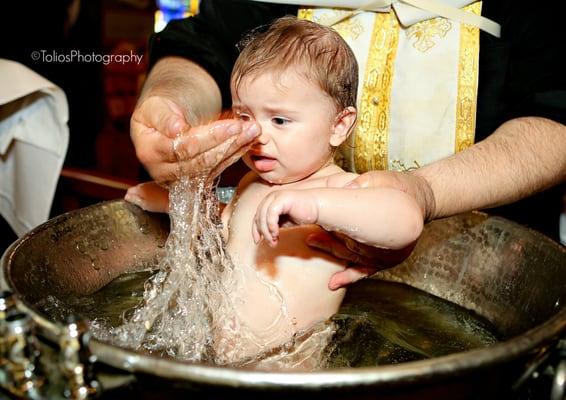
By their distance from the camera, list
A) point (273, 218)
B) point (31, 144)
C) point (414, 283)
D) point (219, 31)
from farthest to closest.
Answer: point (31, 144) → point (219, 31) → point (414, 283) → point (273, 218)

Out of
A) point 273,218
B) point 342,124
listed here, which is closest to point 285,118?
point 342,124

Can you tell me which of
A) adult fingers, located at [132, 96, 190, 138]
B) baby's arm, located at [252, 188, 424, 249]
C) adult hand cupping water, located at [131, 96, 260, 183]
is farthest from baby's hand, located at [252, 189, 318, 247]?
adult fingers, located at [132, 96, 190, 138]

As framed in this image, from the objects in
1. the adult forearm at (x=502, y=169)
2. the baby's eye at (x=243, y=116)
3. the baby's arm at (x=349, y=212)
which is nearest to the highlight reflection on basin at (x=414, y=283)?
the adult forearm at (x=502, y=169)

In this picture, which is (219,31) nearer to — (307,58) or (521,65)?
(307,58)

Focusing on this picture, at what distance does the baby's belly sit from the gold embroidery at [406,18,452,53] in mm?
481

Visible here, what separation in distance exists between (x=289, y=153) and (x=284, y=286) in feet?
0.72

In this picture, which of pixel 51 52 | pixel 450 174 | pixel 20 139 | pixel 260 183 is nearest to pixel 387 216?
pixel 450 174

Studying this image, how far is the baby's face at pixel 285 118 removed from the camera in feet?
2.97

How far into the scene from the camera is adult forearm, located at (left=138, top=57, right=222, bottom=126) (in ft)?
3.68

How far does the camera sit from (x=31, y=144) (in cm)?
151

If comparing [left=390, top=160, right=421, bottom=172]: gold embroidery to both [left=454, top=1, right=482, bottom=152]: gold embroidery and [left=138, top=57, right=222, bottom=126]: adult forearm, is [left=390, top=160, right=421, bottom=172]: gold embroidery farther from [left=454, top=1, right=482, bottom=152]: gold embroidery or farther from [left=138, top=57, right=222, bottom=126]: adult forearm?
[left=138, top=57, right=222, bottom=126]: adult forearm

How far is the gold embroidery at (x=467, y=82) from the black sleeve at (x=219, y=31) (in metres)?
0.40

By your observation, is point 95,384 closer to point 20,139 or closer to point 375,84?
point 375,84

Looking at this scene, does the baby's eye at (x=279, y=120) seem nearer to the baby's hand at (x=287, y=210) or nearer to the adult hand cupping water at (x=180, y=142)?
the adult hand cupping water at (x=180, y=142)
